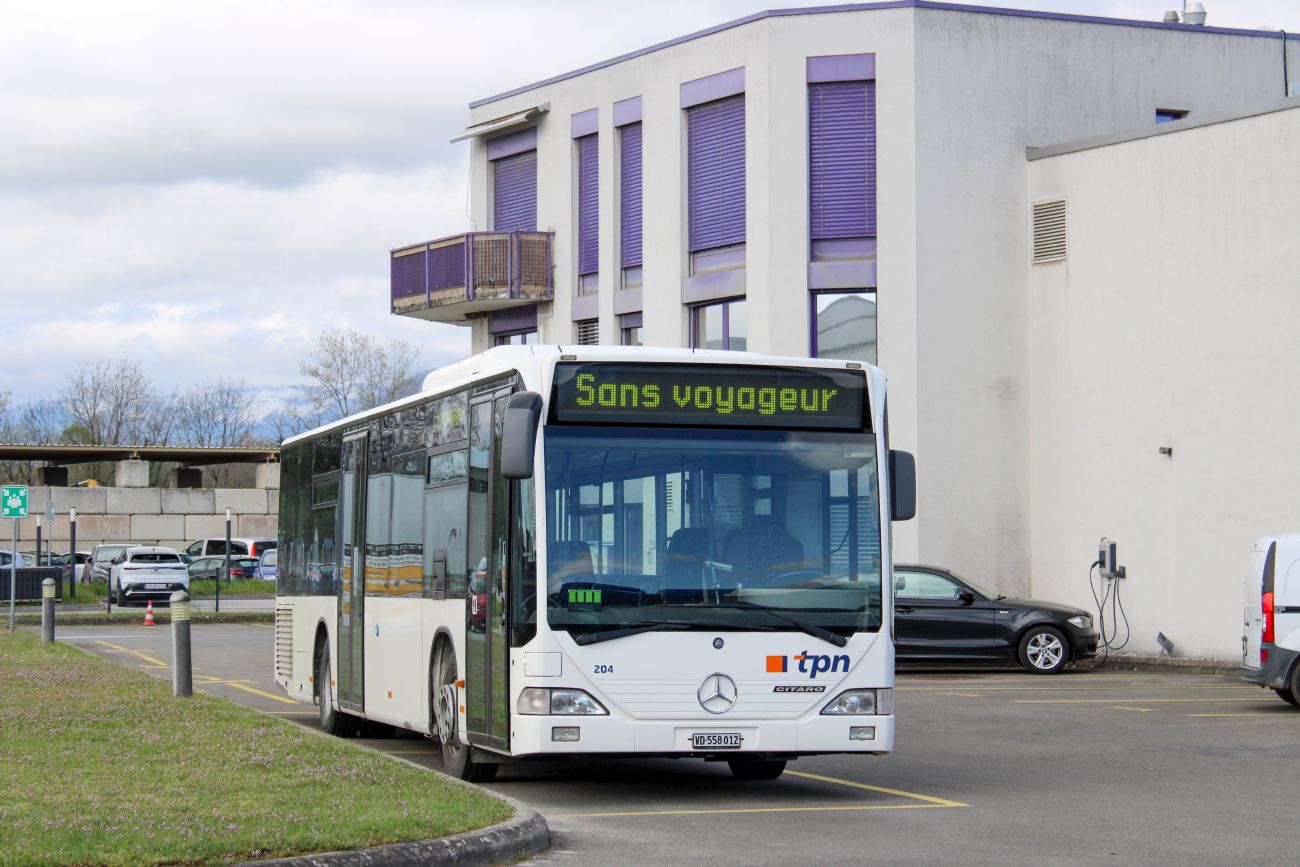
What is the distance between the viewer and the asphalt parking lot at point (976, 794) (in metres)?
8.81

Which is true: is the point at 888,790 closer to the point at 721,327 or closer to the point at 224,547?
the point at 721,327

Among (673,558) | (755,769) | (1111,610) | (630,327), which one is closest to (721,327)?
(630,327)

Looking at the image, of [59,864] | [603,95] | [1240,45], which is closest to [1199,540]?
[1240,45]

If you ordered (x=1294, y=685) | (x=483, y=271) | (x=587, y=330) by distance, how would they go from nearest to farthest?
(x=1294, y=685), (x=587, y=330), (x=483, y=271)

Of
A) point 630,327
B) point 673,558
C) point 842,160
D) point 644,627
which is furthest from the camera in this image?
point 630,327

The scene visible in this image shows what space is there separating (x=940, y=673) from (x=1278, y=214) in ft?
27.4

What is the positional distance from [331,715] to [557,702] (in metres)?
5.71

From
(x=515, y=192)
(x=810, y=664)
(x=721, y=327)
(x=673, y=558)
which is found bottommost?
(x=810, y=664)

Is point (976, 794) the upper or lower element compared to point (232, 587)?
upper

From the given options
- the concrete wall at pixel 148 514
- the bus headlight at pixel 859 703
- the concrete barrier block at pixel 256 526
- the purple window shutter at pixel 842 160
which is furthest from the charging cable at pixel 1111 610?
the concrete barrier block at pixel 256 526

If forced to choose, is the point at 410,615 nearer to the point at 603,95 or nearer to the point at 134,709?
the point at 134,709

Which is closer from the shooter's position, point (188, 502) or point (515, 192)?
point (515, 192)

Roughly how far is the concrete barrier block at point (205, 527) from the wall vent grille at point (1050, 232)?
38.2 meters

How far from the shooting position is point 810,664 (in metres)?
10.3
